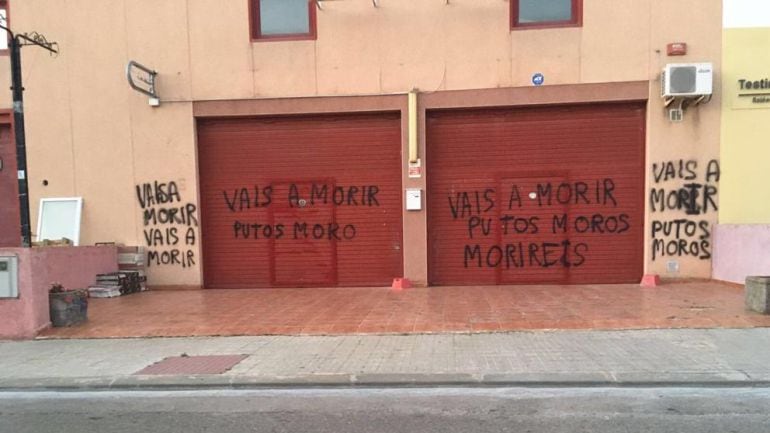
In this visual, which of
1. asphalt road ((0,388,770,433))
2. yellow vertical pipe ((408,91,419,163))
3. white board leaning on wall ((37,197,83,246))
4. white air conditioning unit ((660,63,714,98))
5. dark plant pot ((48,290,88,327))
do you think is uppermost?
white air conditioning unit ((660,63,714,98))

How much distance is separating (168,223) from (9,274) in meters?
3.66

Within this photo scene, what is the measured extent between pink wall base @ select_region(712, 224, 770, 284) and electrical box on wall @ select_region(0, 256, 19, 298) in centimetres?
1156

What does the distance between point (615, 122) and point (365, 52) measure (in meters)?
5.06

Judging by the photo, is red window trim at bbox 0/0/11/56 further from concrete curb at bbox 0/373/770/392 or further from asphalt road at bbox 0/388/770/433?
asphalt road at bbox 0/388/770/433

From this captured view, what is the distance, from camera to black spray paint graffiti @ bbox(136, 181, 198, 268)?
1090 centimetres

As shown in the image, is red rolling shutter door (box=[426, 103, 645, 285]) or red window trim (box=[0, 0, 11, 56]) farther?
red window trim (box=[0, 0, 11, 56])

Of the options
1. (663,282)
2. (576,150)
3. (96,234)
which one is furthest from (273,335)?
(663,282)

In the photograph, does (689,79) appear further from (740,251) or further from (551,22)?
(740,251)

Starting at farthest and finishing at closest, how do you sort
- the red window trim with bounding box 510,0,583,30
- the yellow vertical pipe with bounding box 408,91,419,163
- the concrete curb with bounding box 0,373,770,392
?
the yellow vertical pipe with bounding box 408,91,419,163, the red window trim with bounding box 510,0,583,30, the concrete curb with bounding box 0,373,770,392

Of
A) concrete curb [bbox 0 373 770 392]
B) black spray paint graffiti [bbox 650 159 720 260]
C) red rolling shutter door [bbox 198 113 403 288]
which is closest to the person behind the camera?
concrete curb [bbox 0 373 770 392]

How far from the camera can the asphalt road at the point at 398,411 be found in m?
4.36

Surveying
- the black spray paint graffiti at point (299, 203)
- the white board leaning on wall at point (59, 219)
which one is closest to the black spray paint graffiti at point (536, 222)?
the black spray paint graffiti at point (299, 203)

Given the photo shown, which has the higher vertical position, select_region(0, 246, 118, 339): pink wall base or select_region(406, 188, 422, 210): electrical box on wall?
select_region(406, 188, 422, 210): electrical box on wall

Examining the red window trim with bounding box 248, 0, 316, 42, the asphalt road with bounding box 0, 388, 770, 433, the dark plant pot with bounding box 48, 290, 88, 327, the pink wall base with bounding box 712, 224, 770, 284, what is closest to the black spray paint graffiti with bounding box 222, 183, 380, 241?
the red window trim with bounding box 248, 0, 316, 42
